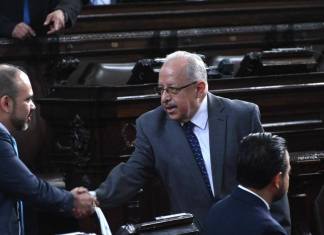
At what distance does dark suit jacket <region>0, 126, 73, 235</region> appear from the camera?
3467 mm

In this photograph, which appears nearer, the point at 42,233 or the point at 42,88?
the point at 42,233

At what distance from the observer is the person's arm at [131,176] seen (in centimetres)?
358

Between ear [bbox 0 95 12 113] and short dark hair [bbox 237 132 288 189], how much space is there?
1.11 m

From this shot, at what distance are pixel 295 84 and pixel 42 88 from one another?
64.9 inches

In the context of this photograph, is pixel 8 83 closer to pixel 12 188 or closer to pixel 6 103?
pixel 6 103

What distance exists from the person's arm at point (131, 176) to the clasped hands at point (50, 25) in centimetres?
196

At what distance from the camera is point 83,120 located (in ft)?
15.4

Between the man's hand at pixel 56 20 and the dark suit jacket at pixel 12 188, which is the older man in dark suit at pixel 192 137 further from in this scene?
the man's hand at pixel 56 20

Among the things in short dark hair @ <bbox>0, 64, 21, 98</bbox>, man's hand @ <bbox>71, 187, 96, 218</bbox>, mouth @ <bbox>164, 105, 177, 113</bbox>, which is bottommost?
A: man's hand @ <bbox>71, 187, 96, 218</bbox>

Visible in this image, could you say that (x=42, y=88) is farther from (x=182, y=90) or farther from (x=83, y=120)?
(x=182, y=90)

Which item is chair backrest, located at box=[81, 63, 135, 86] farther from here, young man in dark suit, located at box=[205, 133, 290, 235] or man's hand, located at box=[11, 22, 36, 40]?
young man in dark suit, located at box=[205, 133, 290, 235]

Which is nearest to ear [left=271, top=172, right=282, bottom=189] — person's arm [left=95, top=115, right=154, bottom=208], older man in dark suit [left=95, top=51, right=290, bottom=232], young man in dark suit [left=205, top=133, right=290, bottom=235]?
young man in dark suit [left=205, top=133, right=290, bottom=235]

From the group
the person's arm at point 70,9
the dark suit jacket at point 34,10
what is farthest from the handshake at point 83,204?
the dark suit jacket at point 34,10

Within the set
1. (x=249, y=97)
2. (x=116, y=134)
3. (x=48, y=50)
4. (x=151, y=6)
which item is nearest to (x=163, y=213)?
(x=116, y=134)
